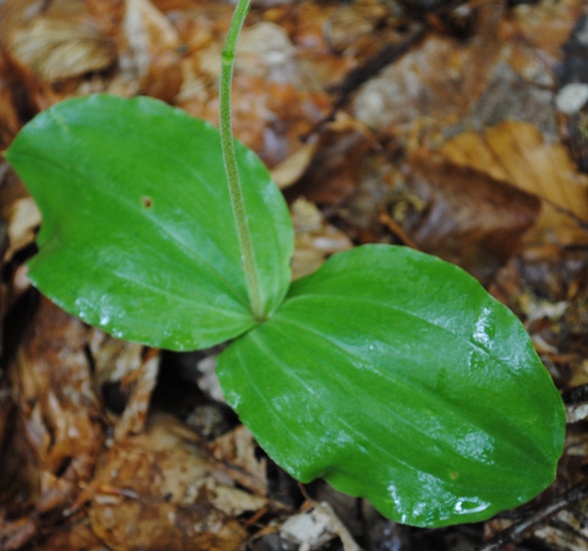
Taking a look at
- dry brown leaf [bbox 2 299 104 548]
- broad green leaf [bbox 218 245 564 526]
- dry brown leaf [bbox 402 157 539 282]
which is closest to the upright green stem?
broad green leaf [bbox 218 245 564 526]

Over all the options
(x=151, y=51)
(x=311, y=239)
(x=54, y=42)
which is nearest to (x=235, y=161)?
(x=311, y=239)

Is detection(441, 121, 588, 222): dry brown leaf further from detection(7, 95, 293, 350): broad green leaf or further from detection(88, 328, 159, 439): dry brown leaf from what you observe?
detection(88, 328, 159, 439): dry brown leaf

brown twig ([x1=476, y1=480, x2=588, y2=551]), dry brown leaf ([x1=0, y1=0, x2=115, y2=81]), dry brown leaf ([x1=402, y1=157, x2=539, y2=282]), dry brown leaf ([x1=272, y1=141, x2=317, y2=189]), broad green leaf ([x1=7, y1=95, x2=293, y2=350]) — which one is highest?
dry brown leaf ([x1=0, y1=0, x2=115, y2=81])

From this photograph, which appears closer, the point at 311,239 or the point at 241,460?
the point at 241,460

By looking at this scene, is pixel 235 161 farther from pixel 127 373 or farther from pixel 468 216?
pixel 468 216

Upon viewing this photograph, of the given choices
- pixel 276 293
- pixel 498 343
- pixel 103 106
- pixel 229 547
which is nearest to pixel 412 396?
pixel 498 343

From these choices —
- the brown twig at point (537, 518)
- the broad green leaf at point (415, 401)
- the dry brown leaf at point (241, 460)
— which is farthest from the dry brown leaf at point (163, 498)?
the brown twig at point (537, 518)

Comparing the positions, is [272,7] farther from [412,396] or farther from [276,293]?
[412,396]
